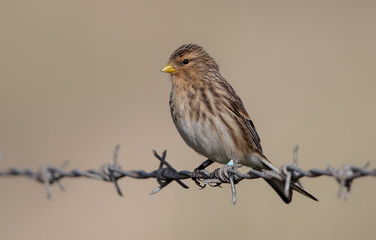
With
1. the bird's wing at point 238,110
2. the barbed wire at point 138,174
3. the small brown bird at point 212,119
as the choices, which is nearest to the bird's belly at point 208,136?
the small brown bird at point 212,119

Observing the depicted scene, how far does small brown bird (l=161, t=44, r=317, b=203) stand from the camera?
6.63 metres

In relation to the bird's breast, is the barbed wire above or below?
below

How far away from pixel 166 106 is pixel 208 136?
5.19 meters

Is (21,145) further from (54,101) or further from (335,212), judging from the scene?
(335,212)

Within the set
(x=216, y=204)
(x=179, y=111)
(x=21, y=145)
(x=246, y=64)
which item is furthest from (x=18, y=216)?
(x=246, y=64)

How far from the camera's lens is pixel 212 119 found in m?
6.63

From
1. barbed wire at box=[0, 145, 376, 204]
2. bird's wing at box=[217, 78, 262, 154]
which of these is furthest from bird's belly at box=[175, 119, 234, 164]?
barbed wire at box=[0, 145, 376, 204]

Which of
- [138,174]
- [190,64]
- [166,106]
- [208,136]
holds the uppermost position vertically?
[166,106]

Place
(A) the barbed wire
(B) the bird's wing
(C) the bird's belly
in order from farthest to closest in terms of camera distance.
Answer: (B) the bird's wing → (C) the bird's belly → (A) the barbed wire

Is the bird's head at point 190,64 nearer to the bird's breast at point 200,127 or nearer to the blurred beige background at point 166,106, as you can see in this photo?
the bird's breast at point 200,127

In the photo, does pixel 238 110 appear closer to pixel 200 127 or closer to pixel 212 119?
pixel 212 119

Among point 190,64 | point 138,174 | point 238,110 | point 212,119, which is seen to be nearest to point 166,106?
point 190,64

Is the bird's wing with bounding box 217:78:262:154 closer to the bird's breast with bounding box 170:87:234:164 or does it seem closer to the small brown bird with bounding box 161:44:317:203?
the small brown bird with bounding box 161:44:317:203

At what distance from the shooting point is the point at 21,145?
1116 centimetres
